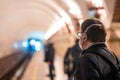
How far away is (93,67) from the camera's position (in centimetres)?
299

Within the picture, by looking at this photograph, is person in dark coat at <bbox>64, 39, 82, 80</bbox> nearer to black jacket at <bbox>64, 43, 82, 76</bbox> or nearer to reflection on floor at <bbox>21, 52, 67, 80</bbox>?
black jacket at <bbox>64, 43, 82, 76</bbox>

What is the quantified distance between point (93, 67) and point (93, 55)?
0.45 feet

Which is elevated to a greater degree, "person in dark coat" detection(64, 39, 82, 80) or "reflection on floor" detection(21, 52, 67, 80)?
"person in dark coat" detection(64, 39, 82, 80)

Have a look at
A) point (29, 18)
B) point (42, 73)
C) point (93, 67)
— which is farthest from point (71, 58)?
point (29, 18)

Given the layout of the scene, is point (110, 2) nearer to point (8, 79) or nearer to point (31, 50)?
point (8, 79)

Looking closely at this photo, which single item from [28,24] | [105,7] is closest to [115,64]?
[105,7]

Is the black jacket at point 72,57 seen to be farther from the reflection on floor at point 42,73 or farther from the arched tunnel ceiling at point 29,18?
the arched tunnel ceiling at point 29,18

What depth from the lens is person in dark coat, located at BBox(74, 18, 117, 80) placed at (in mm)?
2988

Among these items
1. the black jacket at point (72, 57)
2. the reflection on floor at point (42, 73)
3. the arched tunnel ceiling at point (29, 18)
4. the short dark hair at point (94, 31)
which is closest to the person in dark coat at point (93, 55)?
the short dark hair at point (94, 31)

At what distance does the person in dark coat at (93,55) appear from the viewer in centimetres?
299

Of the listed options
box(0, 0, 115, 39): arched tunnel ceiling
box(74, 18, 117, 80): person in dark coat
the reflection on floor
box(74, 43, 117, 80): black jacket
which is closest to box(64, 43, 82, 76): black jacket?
the reflection on floor

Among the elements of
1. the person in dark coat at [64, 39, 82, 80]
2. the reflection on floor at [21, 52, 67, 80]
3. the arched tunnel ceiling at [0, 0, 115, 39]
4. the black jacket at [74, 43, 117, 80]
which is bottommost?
the reflection on floor at [21, 52, 67, 80]

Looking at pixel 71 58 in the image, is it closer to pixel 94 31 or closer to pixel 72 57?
pixel 72 57

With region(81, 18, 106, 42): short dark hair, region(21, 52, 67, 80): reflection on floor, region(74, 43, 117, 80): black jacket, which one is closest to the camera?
region(74, 43, 117, 80): black jacket
